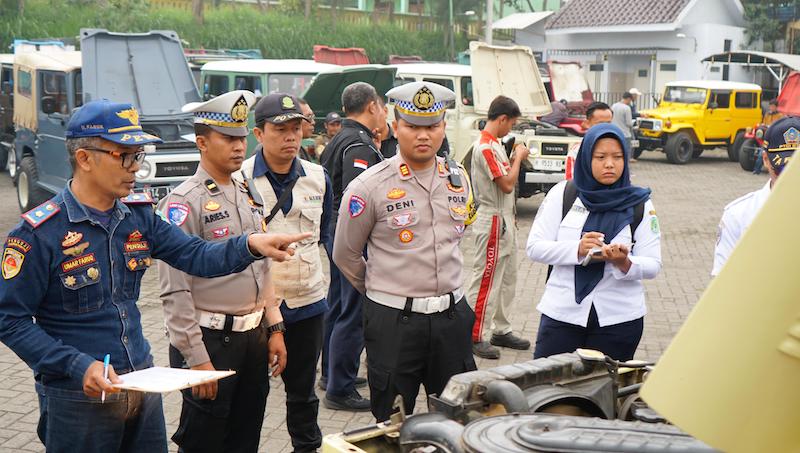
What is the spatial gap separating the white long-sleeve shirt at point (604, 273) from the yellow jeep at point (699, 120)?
17.1 m

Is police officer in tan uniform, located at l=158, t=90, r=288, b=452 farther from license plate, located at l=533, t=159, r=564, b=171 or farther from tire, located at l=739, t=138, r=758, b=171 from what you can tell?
tire, located at l=739, t=138, r=758, b=171

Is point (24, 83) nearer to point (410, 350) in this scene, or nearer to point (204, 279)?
point (204, 279)

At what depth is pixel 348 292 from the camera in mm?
5484

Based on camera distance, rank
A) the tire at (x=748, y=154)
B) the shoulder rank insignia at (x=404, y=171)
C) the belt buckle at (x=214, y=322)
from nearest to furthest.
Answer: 1. the belt buckle at (x=214, y=322)
2. the shoulder rank insignia at (x=404, y=171)
3. the tire at (x=748, y=154)

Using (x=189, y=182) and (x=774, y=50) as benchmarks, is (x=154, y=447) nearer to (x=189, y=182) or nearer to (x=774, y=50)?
(x=189, y=182)

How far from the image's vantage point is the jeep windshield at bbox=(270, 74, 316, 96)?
1238cm

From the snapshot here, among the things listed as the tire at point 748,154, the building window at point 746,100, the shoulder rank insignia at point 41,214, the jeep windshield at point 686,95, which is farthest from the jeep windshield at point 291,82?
the building window at point 746,100

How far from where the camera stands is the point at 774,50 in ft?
104

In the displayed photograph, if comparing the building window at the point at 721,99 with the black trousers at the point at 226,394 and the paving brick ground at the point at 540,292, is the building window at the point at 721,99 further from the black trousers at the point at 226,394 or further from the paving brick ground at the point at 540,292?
the black trousers at the point at 226,394

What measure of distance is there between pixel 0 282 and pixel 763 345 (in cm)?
226

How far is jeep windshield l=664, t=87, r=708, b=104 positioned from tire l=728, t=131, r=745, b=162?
1.26 metres

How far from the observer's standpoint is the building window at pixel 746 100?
20.9 metres

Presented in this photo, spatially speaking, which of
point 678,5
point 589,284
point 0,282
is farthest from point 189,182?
point 678,5

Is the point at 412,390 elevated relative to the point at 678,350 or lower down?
lower down
